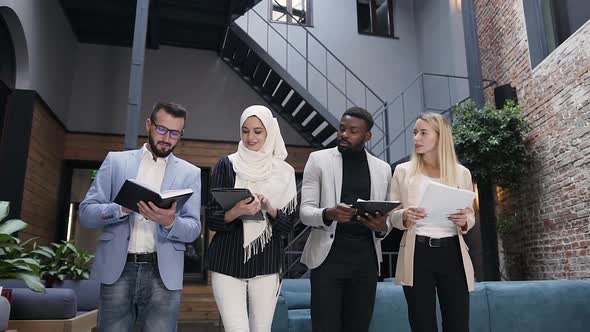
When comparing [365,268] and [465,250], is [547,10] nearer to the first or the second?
[465,250]

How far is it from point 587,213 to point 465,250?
3253 millimetres

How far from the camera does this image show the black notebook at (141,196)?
1569 millimetres

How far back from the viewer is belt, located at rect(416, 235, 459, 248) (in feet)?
6.77

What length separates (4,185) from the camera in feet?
17.2

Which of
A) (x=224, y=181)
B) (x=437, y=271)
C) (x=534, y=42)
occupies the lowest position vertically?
(x=437, y=271)

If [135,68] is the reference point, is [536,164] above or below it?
below

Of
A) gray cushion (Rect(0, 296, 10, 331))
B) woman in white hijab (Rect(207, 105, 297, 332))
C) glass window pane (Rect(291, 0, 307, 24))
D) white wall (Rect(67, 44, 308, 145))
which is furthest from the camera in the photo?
glass window pane (Rect(291, 0, 307, 24))

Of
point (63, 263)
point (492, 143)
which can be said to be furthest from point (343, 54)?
point (63, 263)

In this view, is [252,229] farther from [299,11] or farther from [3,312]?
[299,11]

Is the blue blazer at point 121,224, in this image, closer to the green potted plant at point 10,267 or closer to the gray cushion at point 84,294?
the green potted plant at point 10,267

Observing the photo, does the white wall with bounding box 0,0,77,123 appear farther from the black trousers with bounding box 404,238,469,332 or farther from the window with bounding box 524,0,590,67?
the window with bounding box 524,0,590,67

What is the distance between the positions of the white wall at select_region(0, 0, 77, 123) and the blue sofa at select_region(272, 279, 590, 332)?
14.1ft

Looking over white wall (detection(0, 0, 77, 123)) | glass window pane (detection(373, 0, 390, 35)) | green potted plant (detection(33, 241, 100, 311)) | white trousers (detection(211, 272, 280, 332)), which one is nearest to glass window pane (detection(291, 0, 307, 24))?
glass window pane (detection(373, 0, 390, 35))

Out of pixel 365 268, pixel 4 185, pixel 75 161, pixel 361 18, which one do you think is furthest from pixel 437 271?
pixel 361 18
